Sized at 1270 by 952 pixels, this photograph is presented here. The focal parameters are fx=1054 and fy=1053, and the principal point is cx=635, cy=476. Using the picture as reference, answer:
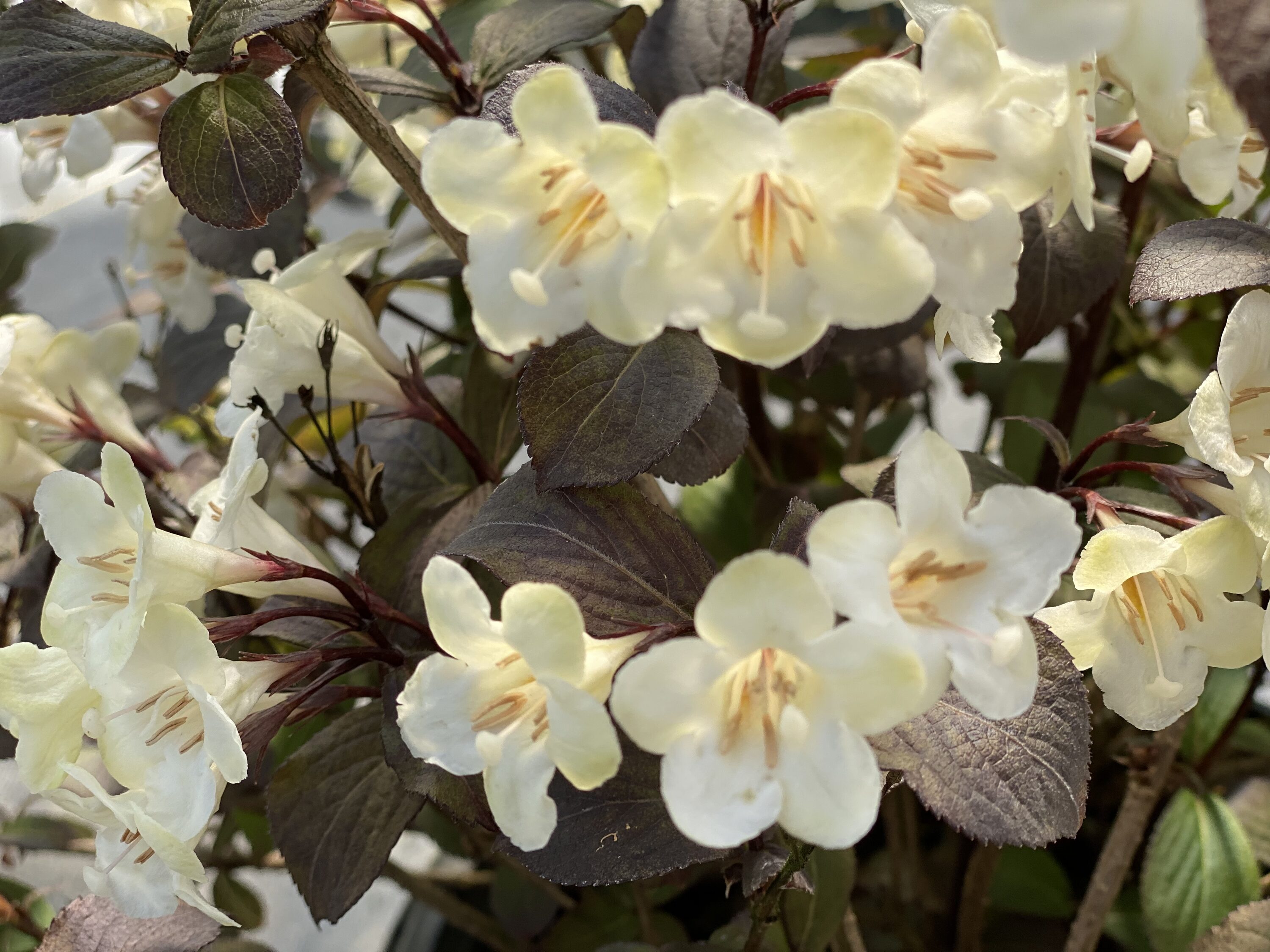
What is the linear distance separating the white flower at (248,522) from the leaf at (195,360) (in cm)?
21

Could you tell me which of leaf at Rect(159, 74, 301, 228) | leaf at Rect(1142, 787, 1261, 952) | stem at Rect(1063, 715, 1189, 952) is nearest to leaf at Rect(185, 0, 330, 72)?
leaf at Rect(159, 74, 301, 228)

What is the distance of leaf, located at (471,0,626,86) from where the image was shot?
1.51 feet

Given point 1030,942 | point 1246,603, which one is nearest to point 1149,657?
point 1246,603

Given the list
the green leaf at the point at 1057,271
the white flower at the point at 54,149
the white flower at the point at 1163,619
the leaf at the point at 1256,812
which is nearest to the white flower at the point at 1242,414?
the white flower at the point at 1163,619

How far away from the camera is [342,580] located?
1.31 feet

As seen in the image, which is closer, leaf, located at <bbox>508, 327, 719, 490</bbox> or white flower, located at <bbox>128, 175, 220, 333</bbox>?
leaf, located at <bbox>508, 327, 719, 490</bbox>

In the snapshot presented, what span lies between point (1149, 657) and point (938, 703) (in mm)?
67

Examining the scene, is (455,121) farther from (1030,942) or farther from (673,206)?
(1030,942)

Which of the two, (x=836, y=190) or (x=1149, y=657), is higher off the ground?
(x=836, y=190)

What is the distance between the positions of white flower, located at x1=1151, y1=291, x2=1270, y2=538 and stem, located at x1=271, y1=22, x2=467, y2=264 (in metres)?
0.25

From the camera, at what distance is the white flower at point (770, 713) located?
0.24 metres

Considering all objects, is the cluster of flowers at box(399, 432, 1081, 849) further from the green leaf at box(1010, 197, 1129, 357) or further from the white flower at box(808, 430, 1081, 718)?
the green leaf at box(1010, 197, 1129, 357)

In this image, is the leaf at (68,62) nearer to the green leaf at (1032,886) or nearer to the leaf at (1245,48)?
the leaf at (1245,48)

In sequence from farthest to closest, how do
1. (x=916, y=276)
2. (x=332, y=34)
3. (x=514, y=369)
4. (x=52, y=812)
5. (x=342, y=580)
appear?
(x=52, y=812)
(x=332, y=34)
(x=514, y=369)
(x=342, y=580)
(x=916, y=276)
